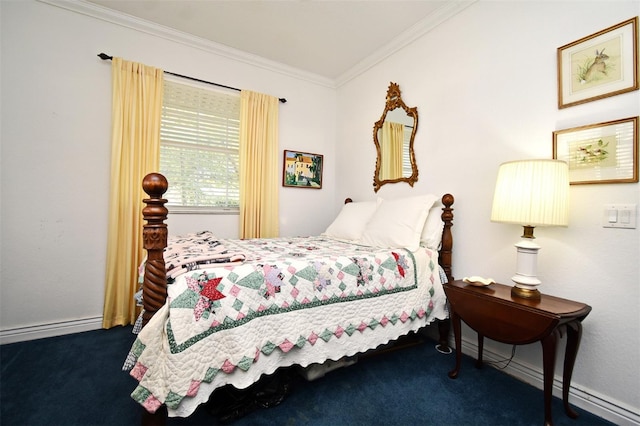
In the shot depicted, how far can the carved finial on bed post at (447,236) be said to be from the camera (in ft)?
6.96

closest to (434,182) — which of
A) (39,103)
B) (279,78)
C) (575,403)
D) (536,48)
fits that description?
(536,48)

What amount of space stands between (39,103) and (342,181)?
293 cm

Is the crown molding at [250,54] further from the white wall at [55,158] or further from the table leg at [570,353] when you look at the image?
the table leg at [570,353]

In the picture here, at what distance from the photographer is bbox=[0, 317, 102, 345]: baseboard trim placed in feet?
7.00

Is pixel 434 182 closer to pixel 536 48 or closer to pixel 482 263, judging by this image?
pixel 482 263

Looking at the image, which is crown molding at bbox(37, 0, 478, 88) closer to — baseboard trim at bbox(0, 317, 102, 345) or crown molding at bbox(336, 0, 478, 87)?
crown molding at bbox(336, 0, 478, 87)

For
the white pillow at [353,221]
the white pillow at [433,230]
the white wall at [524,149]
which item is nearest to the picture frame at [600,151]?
the white wall at [524,149]

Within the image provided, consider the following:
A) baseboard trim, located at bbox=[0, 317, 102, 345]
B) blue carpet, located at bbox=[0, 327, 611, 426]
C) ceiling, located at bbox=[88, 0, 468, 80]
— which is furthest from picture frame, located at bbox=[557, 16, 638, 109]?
baseboard trim, located at bbox=[0, 317, 102, 345]

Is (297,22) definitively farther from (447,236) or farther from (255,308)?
(255,308)

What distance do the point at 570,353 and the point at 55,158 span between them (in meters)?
3.76

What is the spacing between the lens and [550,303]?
1411mm

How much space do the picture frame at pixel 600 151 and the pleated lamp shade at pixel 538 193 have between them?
0.55 feet

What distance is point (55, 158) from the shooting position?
7.54 ft

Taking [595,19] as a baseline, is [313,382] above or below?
below
